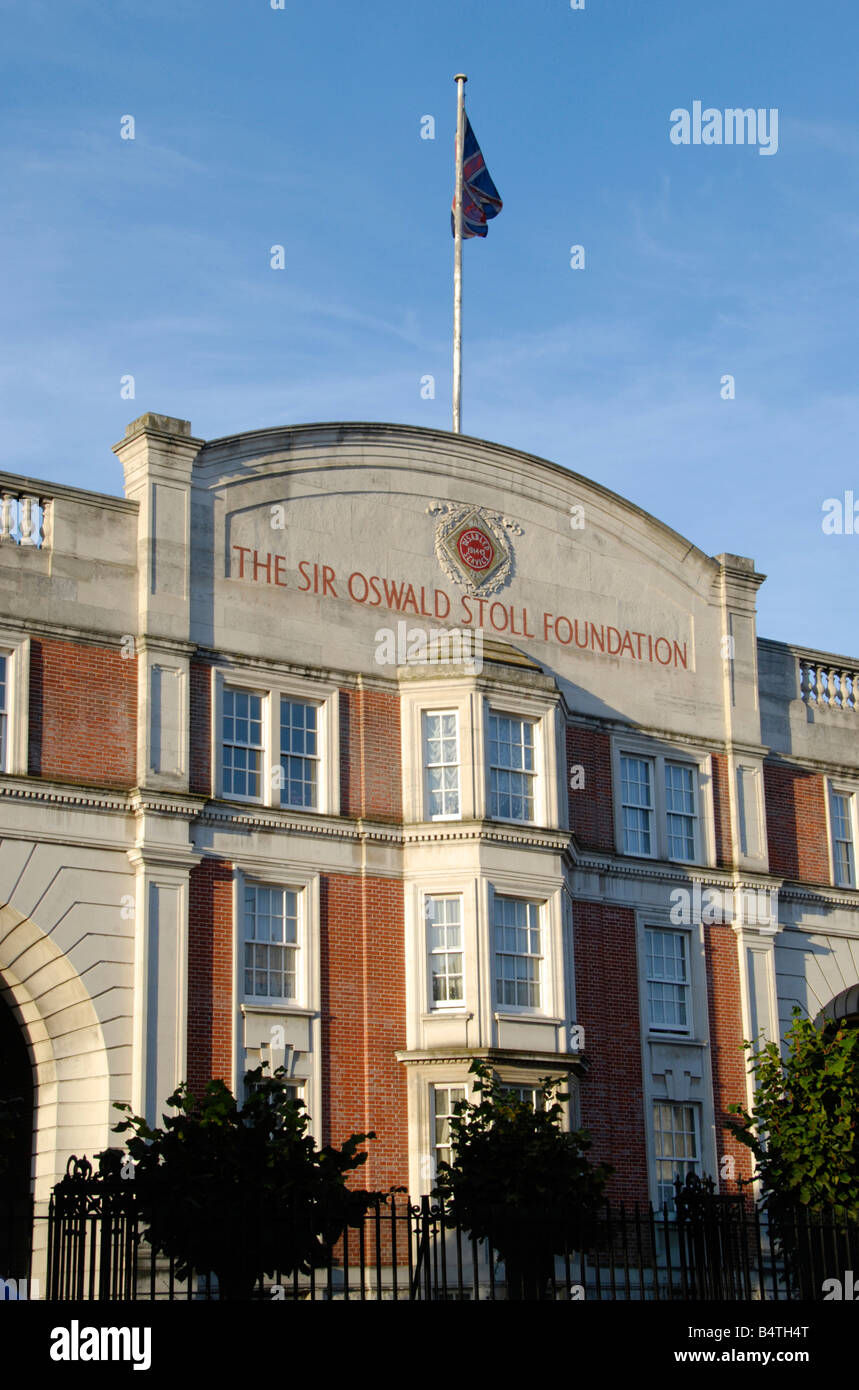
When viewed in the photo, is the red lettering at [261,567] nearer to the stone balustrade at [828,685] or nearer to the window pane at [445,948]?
the window pane at [445,948]

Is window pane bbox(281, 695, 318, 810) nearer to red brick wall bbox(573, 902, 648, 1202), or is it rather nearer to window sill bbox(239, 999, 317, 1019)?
window sill bbox(239, 999, 317, 1019)

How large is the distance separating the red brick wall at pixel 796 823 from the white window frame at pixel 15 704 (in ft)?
47.8

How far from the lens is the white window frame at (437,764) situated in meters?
30.2

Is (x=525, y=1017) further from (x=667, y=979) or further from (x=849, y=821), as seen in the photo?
(x=849, y=821)

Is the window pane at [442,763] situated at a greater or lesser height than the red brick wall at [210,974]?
greater

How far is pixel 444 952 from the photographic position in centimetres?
Result: 2964

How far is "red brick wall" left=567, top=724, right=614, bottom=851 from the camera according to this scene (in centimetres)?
3241

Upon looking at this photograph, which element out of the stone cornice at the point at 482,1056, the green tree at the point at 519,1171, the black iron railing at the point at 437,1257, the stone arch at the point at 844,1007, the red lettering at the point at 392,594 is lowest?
the black iron railing at the point at 437,1257

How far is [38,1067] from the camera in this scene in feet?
90.2

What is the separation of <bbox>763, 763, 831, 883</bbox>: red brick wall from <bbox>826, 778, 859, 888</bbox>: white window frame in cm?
12

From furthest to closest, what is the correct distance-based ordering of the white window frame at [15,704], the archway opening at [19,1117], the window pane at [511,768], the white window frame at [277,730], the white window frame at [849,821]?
the white window frame at [849,821] < the window pane at [511,768] < the white window frame at [277,730] < the archway opening at [19,1117] < the white window frame at [15,704]

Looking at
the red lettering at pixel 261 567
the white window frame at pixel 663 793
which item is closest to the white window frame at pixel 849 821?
the white window frame at pixel 663 793

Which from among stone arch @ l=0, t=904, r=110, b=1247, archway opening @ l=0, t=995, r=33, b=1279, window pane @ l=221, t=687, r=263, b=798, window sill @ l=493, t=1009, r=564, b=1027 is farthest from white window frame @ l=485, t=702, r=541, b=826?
archway opening @ l=0, t=995, r=33, b=1279
